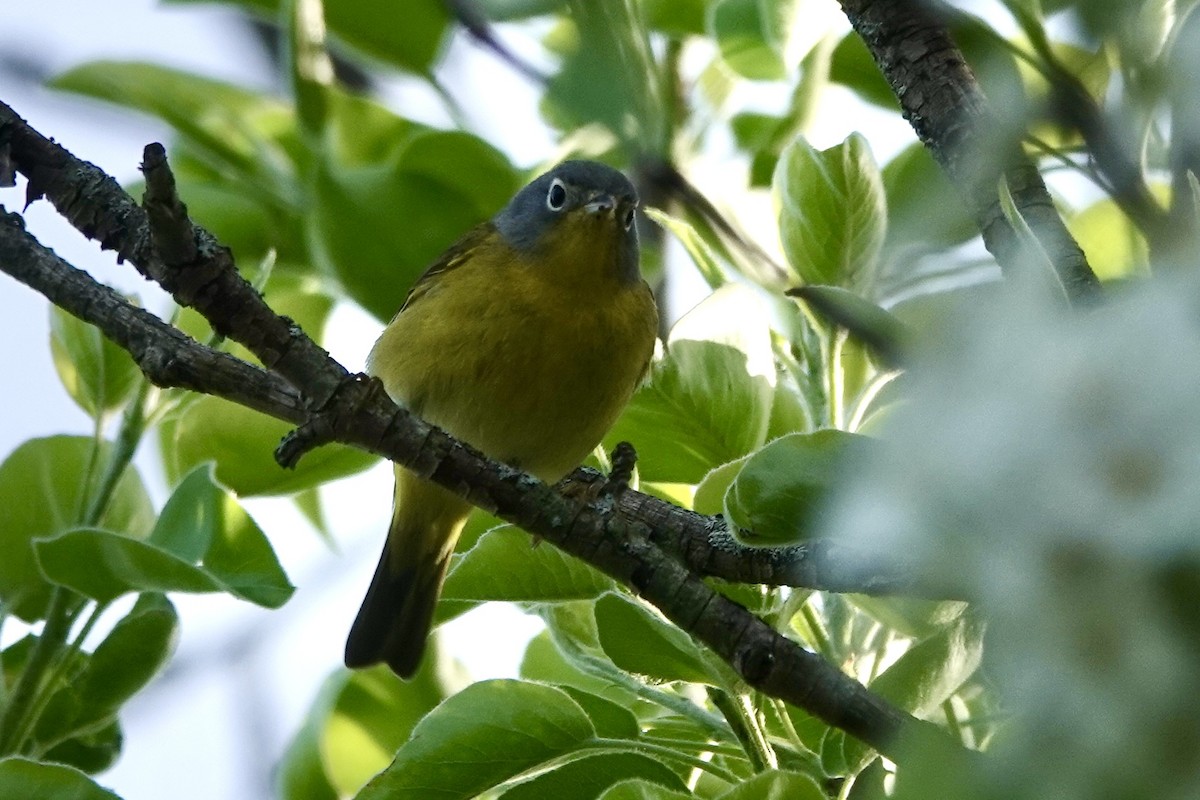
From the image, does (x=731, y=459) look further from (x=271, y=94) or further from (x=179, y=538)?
(x=271, y=94)

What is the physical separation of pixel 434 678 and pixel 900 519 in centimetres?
209

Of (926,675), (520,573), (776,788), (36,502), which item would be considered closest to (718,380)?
(520,573)

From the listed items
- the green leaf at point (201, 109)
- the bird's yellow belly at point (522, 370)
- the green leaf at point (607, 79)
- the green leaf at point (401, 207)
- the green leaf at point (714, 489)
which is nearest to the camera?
the green leaf at point (607, 79)

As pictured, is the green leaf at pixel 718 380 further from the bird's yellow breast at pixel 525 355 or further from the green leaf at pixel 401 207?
the bird's yellow breast at pixel 525 355

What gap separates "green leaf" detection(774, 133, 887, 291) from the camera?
179cm

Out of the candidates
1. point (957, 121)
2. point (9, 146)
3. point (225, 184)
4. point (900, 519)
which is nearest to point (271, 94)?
point (225, 184)

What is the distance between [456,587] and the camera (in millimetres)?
1767

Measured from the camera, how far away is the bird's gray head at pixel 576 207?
322cm

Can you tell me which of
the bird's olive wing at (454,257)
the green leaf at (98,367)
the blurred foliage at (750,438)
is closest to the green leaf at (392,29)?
the blurred foliage at (750,438)

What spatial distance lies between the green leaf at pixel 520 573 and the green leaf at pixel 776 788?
55 cm

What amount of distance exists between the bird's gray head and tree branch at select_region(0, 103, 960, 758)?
1.66 metres

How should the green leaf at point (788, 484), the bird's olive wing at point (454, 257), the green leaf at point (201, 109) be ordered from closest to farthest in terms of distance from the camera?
the green leaf at point (788, 484)
the green leaf at point (201, 109)
the bird's olive wing at point (454, 257)

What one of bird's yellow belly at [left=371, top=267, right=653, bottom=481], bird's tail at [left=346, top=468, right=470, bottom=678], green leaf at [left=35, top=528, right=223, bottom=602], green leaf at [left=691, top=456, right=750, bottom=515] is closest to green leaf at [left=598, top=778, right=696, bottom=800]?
green leaf at [left=691, top=456, right=750, bottom=515]

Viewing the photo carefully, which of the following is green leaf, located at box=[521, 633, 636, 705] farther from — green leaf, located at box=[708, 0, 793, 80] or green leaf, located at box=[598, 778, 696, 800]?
green leaf, located at box=[708, 0, 793, 80]
